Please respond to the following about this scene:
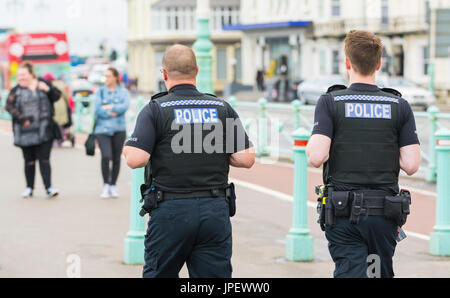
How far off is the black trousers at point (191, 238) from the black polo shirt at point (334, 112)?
0.66 metres

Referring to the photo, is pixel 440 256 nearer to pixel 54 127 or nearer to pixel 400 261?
pixel 400 261

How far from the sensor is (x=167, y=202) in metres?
5.34

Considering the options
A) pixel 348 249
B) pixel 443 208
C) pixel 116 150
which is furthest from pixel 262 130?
pixel 348 249

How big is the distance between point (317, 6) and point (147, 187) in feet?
168

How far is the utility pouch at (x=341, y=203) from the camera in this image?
5.29 metres

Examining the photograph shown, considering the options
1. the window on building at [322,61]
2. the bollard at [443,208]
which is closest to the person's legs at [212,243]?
the bollard at [443,208]

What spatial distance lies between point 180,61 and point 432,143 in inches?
388

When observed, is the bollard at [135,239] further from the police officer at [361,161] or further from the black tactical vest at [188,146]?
the police officer at [361,161]

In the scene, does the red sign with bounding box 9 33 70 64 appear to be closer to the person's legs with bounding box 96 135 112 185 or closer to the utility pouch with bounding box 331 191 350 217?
the person's legs with bounding box 96 135 112 185

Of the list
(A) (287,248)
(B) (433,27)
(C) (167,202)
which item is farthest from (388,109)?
(B) (433,27)

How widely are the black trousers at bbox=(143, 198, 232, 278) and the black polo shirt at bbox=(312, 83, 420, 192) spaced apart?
0.66 metres

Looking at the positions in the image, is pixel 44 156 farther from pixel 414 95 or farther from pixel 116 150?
pixel 414 95

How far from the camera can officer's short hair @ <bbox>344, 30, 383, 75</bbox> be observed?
17.4 ft

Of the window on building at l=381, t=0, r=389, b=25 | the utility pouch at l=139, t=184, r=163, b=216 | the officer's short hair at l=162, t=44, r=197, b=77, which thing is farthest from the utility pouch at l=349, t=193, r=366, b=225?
the window on building at l=381, t=0, r=389, b=25
